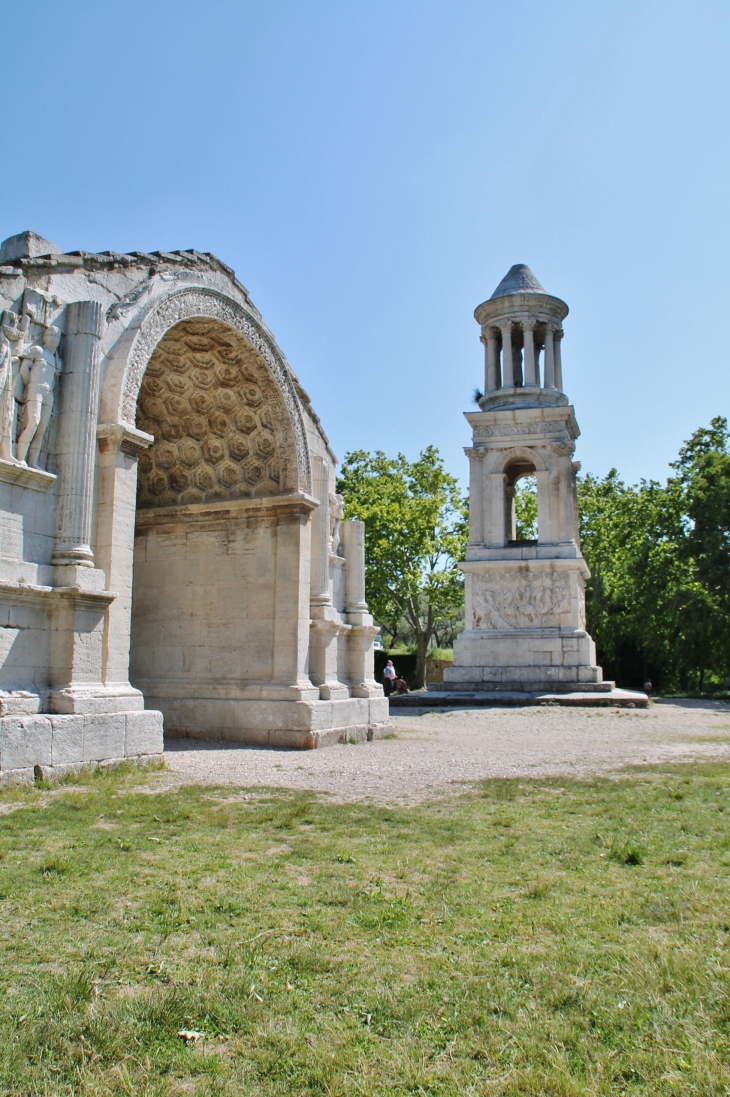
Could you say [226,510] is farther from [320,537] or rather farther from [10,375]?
[10,375]

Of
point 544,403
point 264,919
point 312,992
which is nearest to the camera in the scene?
point 312,992

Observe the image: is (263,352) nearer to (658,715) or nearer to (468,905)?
(468,905)

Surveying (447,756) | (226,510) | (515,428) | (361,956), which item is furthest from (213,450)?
(515,428)

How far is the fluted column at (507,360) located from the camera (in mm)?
28578

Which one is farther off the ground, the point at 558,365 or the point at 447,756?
the point at 558,365

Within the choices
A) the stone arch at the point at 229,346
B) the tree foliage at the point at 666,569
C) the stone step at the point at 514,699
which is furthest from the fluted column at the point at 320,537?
the tree foliage at the point at 666,569

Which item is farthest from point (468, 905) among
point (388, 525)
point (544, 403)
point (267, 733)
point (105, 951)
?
point (388, 525)

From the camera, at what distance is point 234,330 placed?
39.3 feet

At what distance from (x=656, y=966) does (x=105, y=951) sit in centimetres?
216

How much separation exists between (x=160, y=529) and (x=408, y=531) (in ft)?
77.1

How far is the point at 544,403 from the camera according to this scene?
91.7ft

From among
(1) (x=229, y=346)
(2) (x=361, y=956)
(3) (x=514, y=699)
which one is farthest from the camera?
(3) (x=514, y=699)

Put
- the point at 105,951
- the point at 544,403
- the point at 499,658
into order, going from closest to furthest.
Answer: the point at 105,951 < the point at 499,658 < the point at 544,403

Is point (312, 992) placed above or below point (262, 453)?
below
